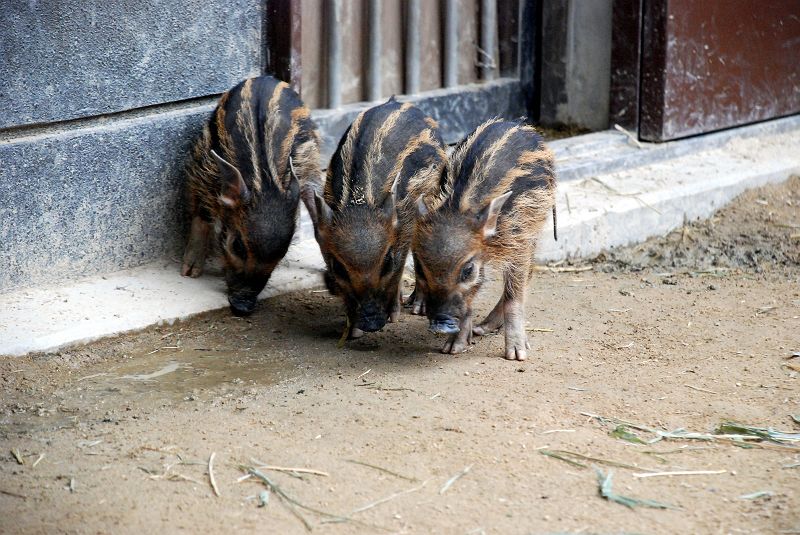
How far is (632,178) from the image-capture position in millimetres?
8211

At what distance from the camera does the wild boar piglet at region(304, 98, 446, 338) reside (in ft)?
18.9

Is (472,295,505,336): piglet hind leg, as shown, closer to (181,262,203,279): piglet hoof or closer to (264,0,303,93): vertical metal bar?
(181,262,203,279): piglet hoof

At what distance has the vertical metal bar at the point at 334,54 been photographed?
7.63m

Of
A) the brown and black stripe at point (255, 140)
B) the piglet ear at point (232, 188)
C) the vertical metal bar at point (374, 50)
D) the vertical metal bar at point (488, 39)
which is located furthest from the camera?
the vertical metal bar at point (488, 39)

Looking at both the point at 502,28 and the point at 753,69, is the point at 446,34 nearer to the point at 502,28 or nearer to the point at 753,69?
the point at 502,28

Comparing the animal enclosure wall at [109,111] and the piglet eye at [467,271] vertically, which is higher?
the animal enclosure wall at [109,111]

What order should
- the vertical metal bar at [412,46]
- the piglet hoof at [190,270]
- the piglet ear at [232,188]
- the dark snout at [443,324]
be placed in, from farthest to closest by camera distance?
the vertical metal bar at [412,46], the piglet hoof at [190,270], the piglet ear at [232,188], the dark snout at [443,324]

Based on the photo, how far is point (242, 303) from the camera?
6191mm

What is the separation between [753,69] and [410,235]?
438cm

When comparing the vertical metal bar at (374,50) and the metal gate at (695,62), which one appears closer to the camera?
the vertical metal bar at (374,50)

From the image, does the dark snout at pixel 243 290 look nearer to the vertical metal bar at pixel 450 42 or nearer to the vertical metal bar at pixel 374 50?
the vertical metal bar at pixel 374 50

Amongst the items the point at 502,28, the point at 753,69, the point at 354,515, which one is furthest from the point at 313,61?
the point at 354,515

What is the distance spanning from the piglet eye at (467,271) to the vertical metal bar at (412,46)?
2997 millimetres

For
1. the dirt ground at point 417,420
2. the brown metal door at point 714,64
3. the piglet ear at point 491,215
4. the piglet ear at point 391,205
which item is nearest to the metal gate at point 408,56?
the brown metal door at point 714,64
